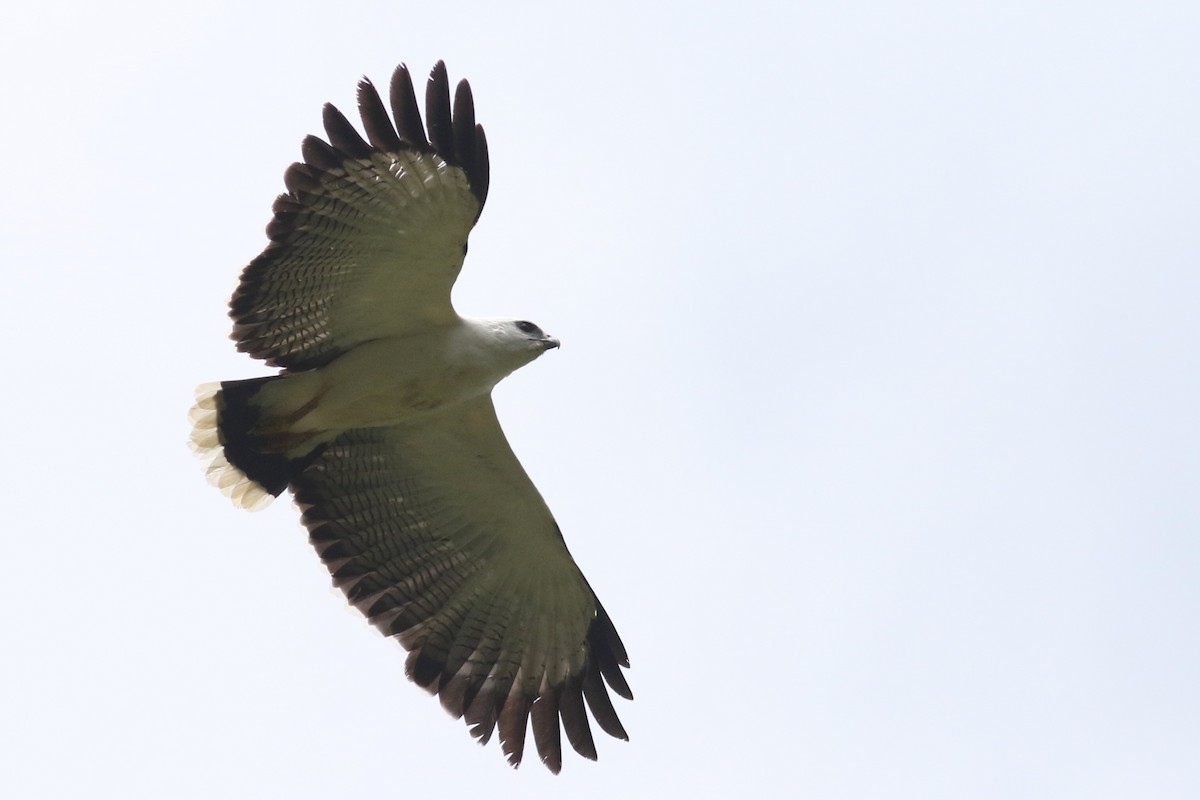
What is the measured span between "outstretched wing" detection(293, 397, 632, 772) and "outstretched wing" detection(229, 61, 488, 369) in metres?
0.96

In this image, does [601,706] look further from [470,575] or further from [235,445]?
[235,445]

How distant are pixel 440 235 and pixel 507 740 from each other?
3726mm

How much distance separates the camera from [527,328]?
10.8 meters

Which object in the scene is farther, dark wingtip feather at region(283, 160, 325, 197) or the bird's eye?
the bird's eye

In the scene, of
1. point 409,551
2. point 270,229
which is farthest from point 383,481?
point 270,229

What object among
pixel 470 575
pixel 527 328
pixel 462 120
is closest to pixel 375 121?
pixel 462 120

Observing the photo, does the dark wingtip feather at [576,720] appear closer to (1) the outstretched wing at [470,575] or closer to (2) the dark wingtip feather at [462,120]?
(1) the outstretched wing at [470,575]

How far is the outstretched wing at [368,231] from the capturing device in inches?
389

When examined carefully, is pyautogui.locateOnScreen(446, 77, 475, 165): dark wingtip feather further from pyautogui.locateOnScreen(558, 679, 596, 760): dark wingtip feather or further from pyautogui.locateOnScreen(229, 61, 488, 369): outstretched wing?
pyautogui.locateOnScreen(558, 679, 596, 760): dark wingtip feather

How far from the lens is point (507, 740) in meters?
11.5

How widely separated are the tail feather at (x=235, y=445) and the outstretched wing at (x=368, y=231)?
45 centimetres

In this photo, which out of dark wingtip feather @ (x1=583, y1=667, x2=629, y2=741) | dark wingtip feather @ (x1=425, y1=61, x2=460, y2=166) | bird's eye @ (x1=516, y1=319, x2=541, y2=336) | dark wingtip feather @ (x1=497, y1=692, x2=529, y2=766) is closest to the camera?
dark wingtip feather @ (x1=425, y1=61, x2=460, y2=166)

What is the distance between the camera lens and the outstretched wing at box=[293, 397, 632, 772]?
37.6 ft

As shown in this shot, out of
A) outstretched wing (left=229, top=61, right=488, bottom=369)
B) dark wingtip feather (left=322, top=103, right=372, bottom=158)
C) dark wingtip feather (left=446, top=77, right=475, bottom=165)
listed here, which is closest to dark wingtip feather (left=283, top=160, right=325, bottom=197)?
outstretched wing (left=229, top=61, right=488, bottom=369)
